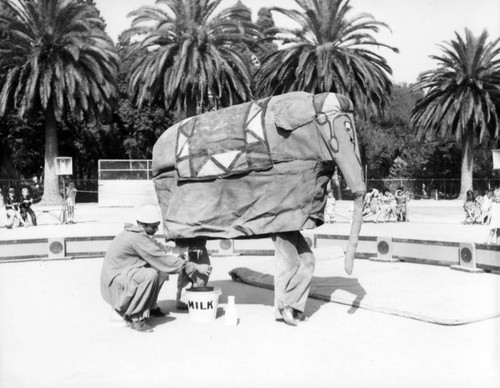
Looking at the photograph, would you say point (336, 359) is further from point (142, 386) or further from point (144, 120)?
point (144, 120)

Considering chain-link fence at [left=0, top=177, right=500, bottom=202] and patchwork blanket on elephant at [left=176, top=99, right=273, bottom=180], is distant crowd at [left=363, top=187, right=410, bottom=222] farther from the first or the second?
patchwork blanket on elephant at [left=176, top=99, right=273, bottom=180]

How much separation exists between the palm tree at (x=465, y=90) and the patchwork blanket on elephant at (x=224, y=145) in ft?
97.6

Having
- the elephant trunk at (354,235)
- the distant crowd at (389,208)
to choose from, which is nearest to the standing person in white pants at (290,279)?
the elephant trunk at (354,235)

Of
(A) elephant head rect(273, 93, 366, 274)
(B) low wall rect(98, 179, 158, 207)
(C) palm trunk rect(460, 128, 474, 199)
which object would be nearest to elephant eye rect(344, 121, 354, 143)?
(A) elephant head rect(273, 93, 366, 274)

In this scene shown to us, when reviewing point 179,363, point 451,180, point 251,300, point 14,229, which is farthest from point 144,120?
point 179,363

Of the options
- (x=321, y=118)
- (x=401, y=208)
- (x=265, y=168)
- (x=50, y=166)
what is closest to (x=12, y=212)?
(x=50, y=166)

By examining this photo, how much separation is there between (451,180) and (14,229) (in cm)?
3285

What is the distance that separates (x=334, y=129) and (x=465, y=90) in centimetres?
3131

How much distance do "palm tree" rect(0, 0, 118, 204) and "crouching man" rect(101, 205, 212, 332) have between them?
24213 mm

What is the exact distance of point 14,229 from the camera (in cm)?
2075

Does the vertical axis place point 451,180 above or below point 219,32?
below

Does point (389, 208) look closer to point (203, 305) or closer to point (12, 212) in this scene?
point (12, 212)

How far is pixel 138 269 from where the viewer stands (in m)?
6.88

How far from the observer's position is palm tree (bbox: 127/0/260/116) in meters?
29.6
